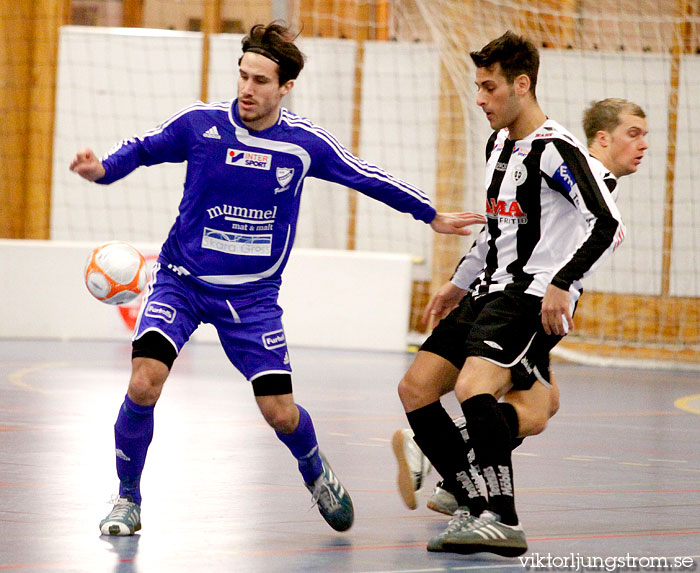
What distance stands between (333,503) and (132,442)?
732 millimetres

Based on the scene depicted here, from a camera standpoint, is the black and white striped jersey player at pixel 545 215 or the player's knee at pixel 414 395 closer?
the black and white striped jersey player at pixel 545 215

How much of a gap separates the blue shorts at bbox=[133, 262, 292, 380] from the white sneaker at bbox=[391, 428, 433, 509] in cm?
63

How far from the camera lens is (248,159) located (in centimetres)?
438

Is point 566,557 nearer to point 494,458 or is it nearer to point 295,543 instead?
point 494,458

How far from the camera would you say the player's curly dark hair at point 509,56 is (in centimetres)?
423

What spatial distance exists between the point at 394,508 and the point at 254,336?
1.04 metres

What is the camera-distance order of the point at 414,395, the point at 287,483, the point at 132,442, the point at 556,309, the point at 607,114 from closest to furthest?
the point at 556,309, the point at 132,442, the point at 414,395, the point at 607,114, the point at 287,483

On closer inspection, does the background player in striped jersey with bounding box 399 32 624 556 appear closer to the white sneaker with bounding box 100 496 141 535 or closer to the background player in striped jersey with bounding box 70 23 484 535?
the background player in striped jersey with bounding box 70 23 484 535

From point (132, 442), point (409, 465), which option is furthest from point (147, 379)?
point (409, 465)

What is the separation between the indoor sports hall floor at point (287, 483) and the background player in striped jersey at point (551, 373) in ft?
0.48

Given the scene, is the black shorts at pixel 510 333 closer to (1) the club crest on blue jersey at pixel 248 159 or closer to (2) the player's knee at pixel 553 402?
(2) the player's knee at pixel 553 402

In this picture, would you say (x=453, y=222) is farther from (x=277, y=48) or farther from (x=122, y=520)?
(x=122, y=520)

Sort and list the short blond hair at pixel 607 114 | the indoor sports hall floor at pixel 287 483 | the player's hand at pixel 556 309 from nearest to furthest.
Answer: the indoor sports hall floor at pixel 287 483 → the player's hand at pixel 556 309 → the short blond hair at pixel 607 114

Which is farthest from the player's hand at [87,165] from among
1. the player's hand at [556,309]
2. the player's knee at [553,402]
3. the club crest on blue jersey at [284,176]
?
the player's knee at [553,402]
